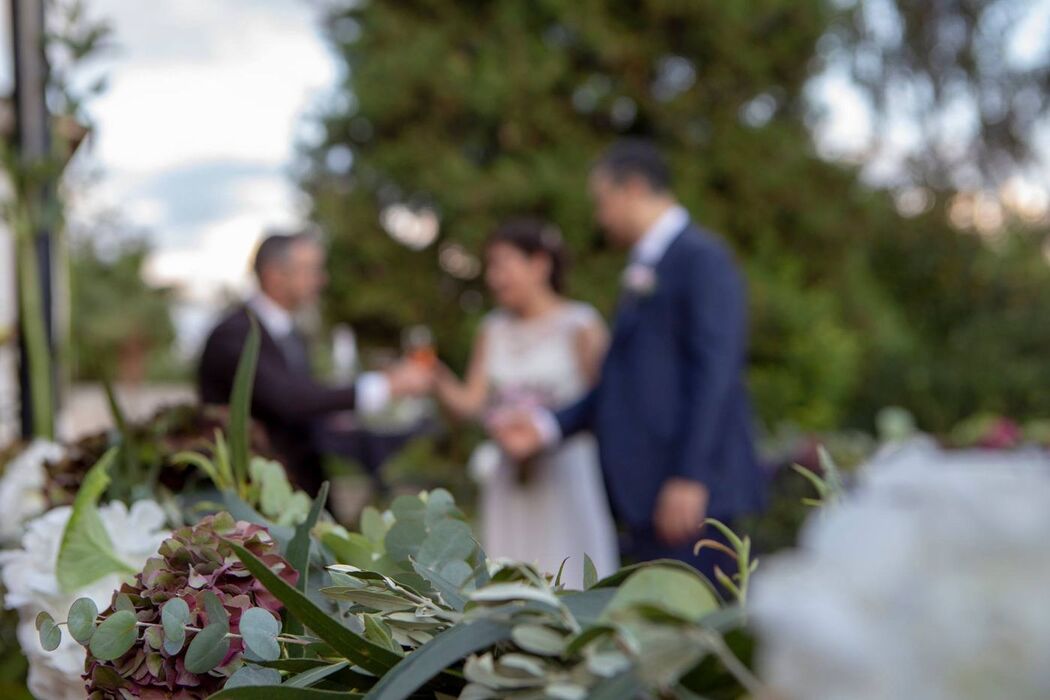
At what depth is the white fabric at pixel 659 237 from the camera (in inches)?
122

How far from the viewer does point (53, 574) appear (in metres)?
0.86

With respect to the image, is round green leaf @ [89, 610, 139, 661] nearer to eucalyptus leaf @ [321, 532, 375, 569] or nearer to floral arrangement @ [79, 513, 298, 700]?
floral arrangement @ [79, 513, 298, 700]

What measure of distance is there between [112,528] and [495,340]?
3841mm

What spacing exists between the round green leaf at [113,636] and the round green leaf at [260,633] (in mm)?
73

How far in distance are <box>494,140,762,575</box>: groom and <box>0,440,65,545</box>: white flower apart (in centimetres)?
186

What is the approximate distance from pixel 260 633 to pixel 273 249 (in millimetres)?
3345

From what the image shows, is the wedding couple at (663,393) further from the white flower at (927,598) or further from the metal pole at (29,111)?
the white flower at (927,598)

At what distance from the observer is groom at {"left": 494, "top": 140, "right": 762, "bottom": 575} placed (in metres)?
2.87

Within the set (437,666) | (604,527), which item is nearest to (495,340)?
(604,527)

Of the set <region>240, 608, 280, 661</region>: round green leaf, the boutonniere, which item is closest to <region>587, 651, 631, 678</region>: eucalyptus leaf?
<region>240, 608, 280, 661</region>: round green leaf

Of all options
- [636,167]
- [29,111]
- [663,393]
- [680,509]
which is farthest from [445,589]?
[636,167]

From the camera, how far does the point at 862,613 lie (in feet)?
0.99

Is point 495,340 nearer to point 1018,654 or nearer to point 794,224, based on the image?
point 1018,654

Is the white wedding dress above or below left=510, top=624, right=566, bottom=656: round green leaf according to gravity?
below
